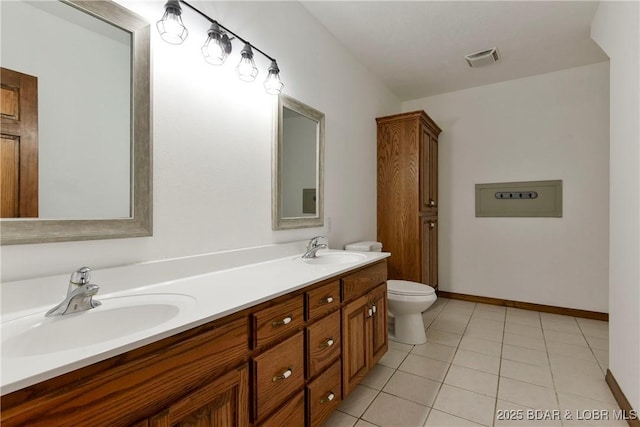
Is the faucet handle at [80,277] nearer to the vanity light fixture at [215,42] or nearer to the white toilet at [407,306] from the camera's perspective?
the vanity light fixture at [215,42]

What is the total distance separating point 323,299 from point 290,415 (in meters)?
0.47

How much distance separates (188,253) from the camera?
1.33 m

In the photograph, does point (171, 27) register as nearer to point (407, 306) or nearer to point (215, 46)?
point (215, 46)

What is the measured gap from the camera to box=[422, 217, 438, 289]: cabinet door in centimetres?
311

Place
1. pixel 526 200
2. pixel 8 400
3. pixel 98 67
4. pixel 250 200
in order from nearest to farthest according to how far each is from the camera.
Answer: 1. pixel 8 400
2. pixel 98 67
3. pixel 250 200
4. pixel 526 200

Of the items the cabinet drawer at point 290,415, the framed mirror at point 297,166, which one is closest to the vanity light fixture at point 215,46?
the framed mirror at point 297,166

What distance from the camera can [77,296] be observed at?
0.85 meters

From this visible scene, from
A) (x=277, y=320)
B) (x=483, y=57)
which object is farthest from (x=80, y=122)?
(x=483, y=57)

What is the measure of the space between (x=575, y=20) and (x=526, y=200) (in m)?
1.66

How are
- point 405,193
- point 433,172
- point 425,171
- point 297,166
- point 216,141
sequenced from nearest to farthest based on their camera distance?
point 216,141 < point 297,166 < point 405,193 < point 425,171 < point 433,172

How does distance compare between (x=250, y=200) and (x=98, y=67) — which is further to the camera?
(x=250, y=200)

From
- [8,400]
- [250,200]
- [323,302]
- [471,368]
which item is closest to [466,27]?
[250,200]

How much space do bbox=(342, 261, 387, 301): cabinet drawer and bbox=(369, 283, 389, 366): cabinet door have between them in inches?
2.5

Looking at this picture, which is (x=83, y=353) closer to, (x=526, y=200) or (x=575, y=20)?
(x=575, y=20)
